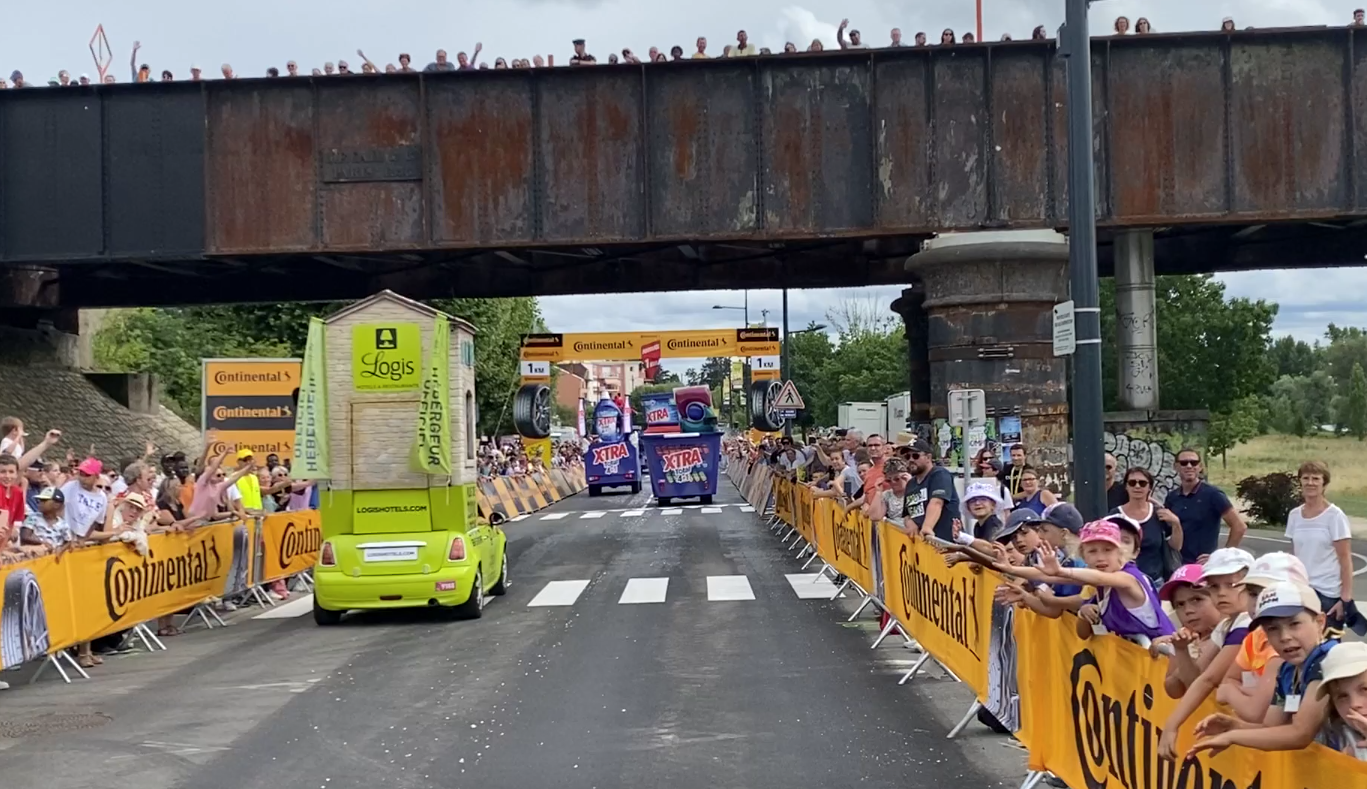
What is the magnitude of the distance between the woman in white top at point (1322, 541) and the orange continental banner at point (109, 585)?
375 inches

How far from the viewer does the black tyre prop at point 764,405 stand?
3862cm

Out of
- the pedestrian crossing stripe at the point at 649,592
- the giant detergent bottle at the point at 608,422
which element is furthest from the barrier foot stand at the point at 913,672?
the giant detergent bottle at the point at 608,422

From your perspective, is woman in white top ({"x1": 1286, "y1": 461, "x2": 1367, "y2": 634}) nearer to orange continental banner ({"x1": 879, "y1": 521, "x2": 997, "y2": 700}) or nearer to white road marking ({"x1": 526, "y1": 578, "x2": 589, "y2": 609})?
orange continental banner ({"x1": 879, "y1": 521, "x2": 997, "y2": 700})

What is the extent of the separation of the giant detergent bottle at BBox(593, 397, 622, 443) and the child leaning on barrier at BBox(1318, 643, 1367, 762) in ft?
137

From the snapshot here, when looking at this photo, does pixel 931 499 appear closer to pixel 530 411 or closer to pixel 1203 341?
pixel 530 411

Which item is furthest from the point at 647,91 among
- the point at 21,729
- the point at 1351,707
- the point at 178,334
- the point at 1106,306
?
the point at 1106,306

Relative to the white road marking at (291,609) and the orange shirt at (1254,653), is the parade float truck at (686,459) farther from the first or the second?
the orange shirt at (1254,653)

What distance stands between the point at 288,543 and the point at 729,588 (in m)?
6.23

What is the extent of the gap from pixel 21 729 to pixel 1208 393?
2086 inches

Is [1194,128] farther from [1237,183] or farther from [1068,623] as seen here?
[1068,623]

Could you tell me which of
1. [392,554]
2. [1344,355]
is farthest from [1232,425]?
[1344,355]

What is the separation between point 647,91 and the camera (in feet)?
70.8

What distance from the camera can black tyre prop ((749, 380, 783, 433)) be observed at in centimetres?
3862

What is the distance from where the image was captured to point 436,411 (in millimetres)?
15094
